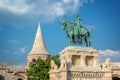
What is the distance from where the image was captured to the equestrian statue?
17.3 m

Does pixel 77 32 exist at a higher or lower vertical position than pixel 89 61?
higher

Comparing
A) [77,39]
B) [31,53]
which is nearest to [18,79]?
[31,53]

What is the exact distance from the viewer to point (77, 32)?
1738 cm

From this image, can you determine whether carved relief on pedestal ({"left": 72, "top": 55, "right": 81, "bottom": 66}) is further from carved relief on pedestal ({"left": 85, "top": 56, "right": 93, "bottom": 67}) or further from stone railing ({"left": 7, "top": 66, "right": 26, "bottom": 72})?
stone railing ({"left": 7, "top": 66, "right": 26, "bottom": 72})

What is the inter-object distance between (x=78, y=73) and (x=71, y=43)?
2028mm

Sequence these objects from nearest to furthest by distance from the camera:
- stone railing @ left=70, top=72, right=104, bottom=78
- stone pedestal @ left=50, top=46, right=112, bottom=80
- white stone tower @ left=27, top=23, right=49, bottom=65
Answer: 1. stone pedestal @ left=50, top=46, right=112, bottom=80
2. stone railing @ left=70, top=72, right=104, bottom=78
3. white stone tower @ left=27, top=23, right=49, bottom=65

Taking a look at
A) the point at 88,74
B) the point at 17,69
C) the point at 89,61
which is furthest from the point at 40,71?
the point at 17,69

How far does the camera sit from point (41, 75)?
23719 mm

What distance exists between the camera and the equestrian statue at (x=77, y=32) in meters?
17.3

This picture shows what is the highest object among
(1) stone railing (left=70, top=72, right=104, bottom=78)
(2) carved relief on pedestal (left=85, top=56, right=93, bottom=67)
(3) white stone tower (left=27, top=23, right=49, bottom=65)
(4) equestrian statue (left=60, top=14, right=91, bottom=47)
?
(3) white stone tower (left=27, top=23, right=49, bottom=65)

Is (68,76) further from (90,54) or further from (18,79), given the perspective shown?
(18,79)

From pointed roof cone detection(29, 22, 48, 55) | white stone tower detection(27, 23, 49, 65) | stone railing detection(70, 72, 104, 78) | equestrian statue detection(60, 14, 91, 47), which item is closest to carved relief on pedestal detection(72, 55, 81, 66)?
equestrian statue detection(60, 14, 91, 47)

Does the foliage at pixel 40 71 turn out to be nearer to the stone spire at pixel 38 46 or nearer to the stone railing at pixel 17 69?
the stone spire at pixel 38 46

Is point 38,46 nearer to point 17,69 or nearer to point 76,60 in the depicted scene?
point 17,69
